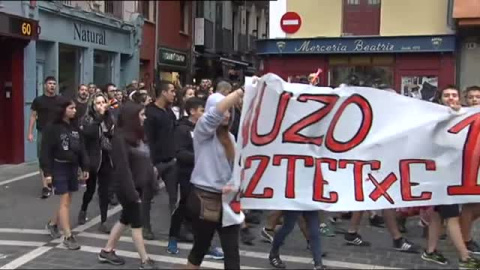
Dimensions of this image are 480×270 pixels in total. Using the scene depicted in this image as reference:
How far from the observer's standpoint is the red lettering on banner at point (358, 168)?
5.36 meters

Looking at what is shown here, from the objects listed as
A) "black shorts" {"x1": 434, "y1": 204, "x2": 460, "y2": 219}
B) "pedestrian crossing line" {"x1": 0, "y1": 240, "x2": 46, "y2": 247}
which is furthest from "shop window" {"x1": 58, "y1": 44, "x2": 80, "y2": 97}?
"black shorts" {"x1": 434, "y1": 204, "x2": 460, "y2": 219}

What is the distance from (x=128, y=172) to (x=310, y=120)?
1.61 m

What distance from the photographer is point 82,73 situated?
16188 millimetres

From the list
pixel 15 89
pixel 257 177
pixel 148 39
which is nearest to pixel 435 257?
pixel 257 177

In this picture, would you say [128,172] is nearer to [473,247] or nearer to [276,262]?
[276,262]

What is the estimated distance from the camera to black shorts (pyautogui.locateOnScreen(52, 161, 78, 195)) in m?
6.55

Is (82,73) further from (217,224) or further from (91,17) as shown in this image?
(217,224)

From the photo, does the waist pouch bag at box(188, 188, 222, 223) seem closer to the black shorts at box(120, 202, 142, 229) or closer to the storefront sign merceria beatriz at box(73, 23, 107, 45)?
the black shorts at box(120, 202, 142, 229)

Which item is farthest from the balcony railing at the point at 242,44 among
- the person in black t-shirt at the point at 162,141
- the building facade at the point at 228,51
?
the person in black t-shirt at the point at 162,141

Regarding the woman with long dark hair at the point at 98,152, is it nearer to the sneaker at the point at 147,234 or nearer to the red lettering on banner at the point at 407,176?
the sneaker at the point at 147,234

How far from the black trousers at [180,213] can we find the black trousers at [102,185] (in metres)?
1.23

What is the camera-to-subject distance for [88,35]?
16.6m

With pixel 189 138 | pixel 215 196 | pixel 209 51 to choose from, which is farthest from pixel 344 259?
pixel 209 51

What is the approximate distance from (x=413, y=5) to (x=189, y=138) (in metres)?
2.59
